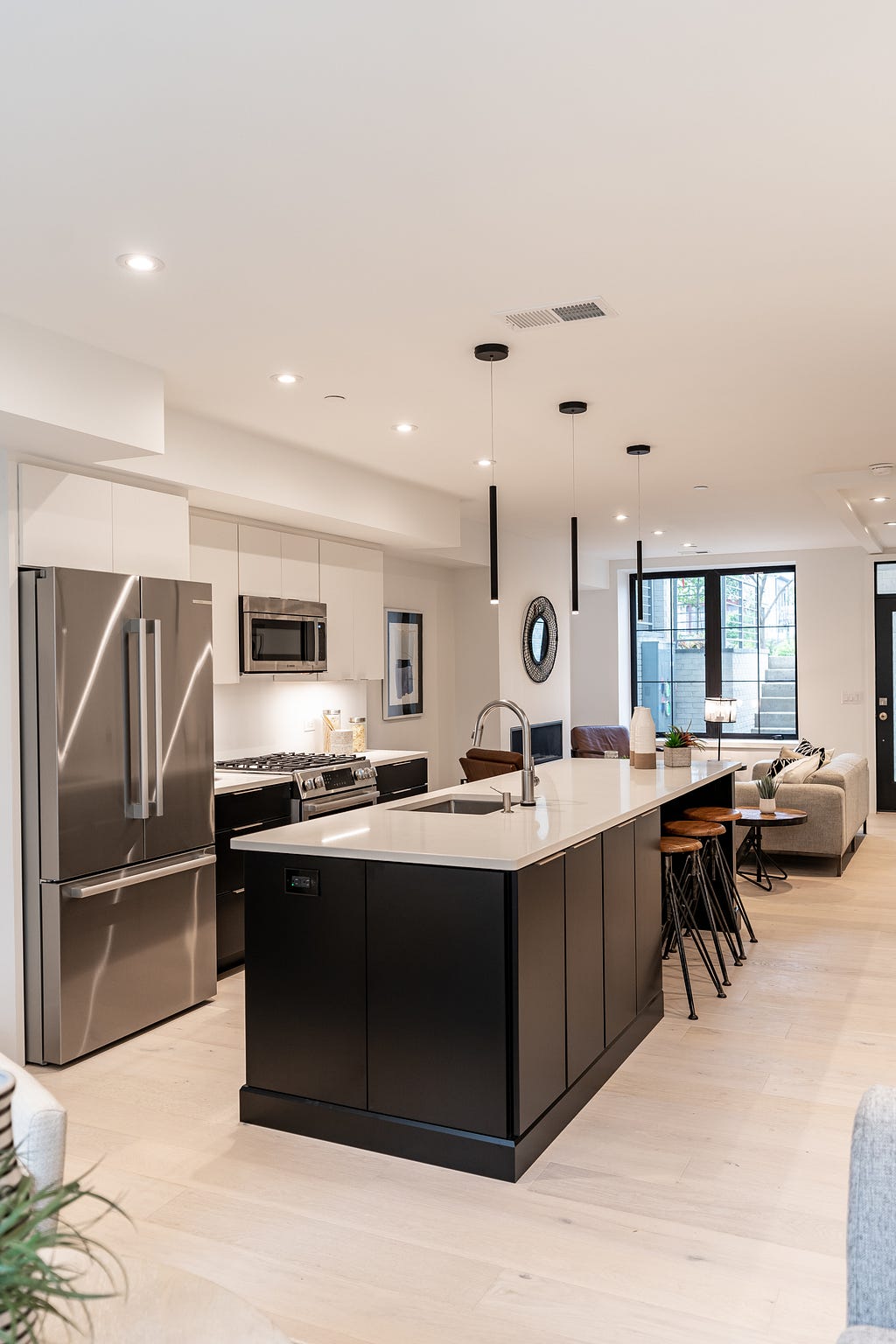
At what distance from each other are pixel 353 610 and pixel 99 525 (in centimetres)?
264

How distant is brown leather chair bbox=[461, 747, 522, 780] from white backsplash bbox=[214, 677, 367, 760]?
85cm

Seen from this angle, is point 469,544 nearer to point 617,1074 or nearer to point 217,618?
point 217,618

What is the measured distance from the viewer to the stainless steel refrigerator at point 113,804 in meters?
3.80

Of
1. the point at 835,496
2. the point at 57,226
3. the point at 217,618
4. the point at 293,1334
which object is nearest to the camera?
the point at 293,1334

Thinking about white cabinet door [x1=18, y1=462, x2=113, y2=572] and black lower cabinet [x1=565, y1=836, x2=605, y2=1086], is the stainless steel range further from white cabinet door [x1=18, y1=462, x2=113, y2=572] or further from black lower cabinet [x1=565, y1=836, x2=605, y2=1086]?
black lower cabinet [x1=565, y1=836, x2=605, y2=1086]

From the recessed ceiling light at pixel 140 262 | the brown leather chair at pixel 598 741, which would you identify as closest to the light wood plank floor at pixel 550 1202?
the recessed ceiling light at pixel 140 262

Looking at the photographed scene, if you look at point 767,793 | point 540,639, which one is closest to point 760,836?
point 767,793

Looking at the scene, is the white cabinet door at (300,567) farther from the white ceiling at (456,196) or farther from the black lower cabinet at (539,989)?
the black lower cabinet at (539,989)

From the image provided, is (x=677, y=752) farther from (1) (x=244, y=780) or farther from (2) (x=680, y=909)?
(1) (x=244, y=780)

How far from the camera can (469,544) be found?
8000mm

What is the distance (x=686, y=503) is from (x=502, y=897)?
17.5 feet

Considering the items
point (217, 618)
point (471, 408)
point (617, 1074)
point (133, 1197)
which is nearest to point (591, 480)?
point (471, 408)

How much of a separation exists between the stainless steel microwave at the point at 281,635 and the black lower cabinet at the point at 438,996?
2713mm

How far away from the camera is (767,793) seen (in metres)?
7.20
